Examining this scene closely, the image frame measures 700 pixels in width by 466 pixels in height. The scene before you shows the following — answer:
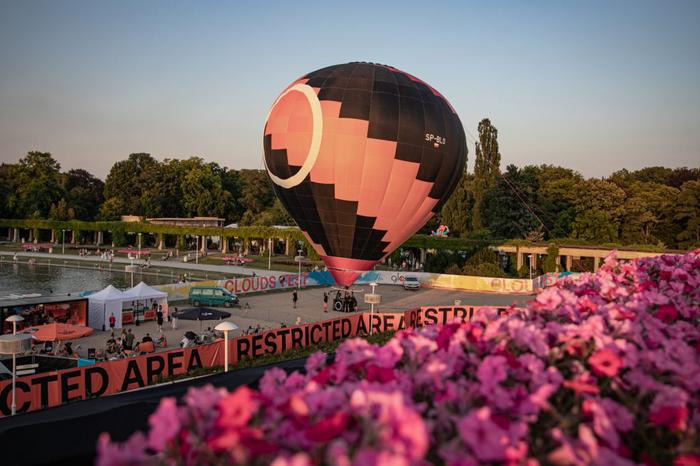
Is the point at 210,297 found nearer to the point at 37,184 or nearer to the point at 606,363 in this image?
the point at 606,363

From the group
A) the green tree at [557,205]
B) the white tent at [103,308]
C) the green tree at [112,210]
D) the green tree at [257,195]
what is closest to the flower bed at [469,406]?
the white tent at [103,308]

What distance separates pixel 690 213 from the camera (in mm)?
→ 67938

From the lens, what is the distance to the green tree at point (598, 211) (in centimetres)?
7094

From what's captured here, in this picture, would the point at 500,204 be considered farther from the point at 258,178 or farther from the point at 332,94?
the point at 258,178

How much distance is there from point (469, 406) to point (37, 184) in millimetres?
116290

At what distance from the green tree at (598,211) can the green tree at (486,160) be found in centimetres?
1314

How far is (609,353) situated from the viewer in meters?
4.72

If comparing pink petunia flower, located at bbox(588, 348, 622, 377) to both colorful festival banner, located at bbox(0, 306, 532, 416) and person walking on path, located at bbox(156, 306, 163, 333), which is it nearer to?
colorful festival banner, located at bbox(0, 306, 532, 416)

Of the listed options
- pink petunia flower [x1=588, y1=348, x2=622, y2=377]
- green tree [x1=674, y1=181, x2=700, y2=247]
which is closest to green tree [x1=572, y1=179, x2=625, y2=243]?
green tree [x1=674, y1=181, x2=700, y2=247]

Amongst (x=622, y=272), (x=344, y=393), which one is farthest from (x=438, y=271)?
(x=344, y=393)

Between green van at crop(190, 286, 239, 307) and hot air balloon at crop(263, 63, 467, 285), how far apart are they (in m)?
8.11

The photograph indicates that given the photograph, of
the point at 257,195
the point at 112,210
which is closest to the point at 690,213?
the point at 257,195

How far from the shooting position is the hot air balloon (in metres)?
Result: 26.5

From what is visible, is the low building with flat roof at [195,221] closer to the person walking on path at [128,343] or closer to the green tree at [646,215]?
the green tree at [646,215]
